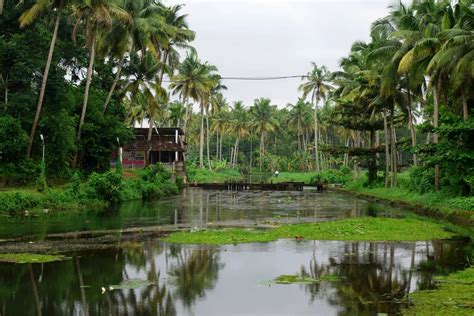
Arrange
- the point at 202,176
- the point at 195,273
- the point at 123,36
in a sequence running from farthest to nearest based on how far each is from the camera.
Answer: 1. the point at 202,176
2. the point at 123,36
3. the point at 195,273

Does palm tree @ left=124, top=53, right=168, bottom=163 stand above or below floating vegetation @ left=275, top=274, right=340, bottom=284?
above

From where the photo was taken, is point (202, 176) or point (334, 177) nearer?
point (334, 177)

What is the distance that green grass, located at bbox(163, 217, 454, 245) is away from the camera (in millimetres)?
19406

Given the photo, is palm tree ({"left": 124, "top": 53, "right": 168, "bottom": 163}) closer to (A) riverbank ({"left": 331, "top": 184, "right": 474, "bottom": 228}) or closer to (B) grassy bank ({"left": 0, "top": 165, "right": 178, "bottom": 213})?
(B) grassy bank ({"left": 0, "top": 165, "right": 178, "bottom": 213})

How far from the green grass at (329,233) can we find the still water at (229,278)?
2.98 feet

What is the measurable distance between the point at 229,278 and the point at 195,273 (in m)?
1.04

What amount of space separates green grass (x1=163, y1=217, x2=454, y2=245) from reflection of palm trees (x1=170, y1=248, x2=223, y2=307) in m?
2.26

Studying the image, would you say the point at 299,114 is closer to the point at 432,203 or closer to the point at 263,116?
the point at 263,116

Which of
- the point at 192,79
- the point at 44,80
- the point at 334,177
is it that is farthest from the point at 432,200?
the point at 192,79

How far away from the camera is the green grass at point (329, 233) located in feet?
63.7

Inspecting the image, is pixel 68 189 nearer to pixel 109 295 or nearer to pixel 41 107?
pixel 41 107

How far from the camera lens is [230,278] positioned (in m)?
13.3

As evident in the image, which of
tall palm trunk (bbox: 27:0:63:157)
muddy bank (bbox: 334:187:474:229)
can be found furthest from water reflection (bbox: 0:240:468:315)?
tall palm trunk (bbox: 27:0:63:157)

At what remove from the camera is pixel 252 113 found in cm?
9419
